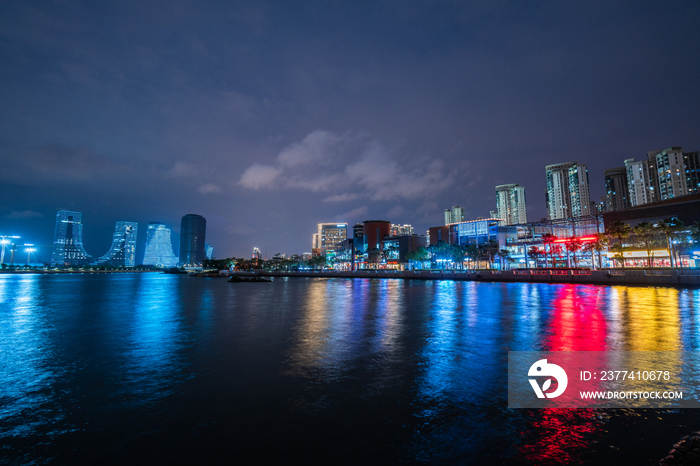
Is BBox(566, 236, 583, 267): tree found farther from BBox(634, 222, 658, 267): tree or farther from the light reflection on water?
the light reflection on water

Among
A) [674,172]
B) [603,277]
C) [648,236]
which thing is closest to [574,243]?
[648,236]

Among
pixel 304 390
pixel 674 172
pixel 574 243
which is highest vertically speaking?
pixel 674 172

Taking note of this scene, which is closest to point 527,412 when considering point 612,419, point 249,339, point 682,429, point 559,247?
point 612,419

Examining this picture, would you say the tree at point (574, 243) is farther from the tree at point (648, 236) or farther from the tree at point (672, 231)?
the tree at point (672, 231)

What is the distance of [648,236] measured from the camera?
81750 millimetres

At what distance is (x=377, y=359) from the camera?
12609 millimetres

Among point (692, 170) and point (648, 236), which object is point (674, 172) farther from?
point (648, 236)

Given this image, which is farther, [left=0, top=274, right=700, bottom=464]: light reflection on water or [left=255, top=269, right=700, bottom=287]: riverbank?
[left=255, top=269, right=700, bottom=287]: riverbank

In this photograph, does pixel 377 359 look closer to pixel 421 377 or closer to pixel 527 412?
pixel 421 377

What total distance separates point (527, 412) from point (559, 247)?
397 feet

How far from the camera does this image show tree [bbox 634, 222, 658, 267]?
7831cm

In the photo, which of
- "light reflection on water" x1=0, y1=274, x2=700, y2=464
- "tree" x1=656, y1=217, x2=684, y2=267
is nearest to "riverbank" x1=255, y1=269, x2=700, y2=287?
"tree" x1=656, y1=217, x2=684, y2=267

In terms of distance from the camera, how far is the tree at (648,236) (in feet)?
257

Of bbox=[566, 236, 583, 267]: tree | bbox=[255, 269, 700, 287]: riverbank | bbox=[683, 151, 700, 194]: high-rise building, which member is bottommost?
bbox=[255, 269, 700, 287]: riverbank
